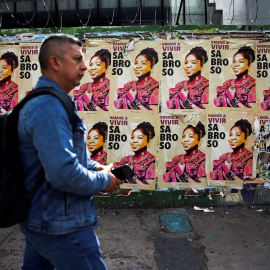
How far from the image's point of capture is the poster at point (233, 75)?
4.66 meters

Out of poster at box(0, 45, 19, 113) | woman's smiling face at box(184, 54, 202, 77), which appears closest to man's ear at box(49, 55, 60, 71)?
woman's smiling face at box(184, 54, 202, 77)

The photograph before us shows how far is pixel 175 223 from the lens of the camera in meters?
4.37

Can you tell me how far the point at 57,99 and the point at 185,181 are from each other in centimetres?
350

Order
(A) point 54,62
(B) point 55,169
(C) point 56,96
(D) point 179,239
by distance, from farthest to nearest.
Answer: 1. (D) point 179,239
2. (A) point 54,62
3. (C) point 56,96
4. (B) point 55,169

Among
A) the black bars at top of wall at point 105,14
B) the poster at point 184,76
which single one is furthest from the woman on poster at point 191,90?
the black bars at top of wall at point 105,14

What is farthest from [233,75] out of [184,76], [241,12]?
[241,12]

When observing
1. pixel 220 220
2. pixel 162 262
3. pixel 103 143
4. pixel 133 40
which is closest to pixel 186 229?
pixel 220 220

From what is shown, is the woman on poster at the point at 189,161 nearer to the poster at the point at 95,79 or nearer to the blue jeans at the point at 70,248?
the poster at the point at 95,79

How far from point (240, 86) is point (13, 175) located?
12.7 ft

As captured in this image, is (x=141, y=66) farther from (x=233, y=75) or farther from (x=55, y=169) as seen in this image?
(x=55, y=169)

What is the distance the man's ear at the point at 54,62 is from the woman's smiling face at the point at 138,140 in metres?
→ 3.03

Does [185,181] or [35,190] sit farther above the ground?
[35,190]

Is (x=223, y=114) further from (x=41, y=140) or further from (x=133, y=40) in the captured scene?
(x=41, y=140)

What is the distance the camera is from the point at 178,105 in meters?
4.72
